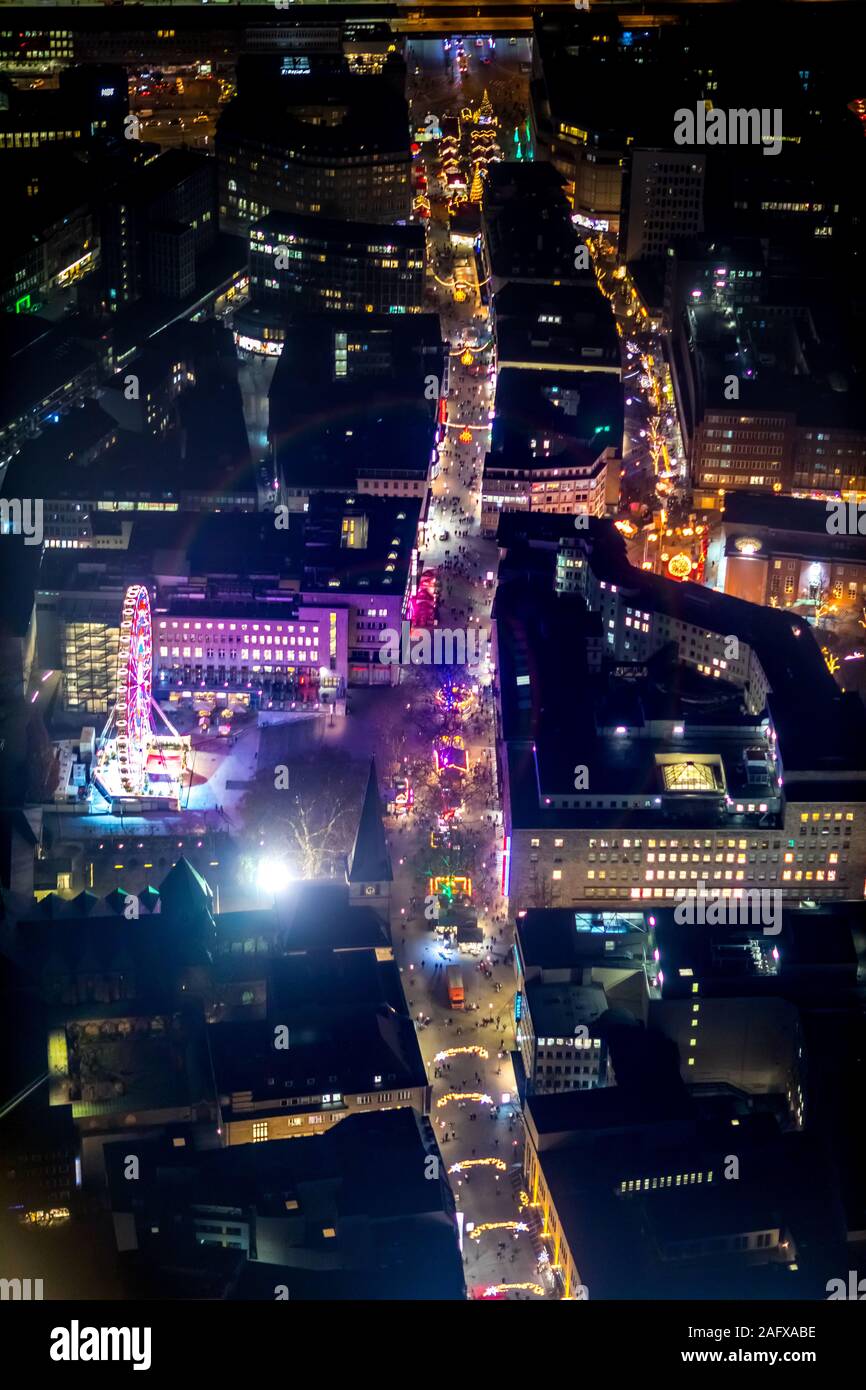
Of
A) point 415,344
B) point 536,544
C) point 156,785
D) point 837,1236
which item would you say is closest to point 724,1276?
point 837,1236

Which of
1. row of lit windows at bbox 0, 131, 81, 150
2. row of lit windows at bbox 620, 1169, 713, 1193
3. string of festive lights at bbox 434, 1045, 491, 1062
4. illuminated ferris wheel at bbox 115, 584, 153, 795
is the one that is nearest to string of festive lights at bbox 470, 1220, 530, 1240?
row of lit windows at bbox 620, 1169, 713, 1193

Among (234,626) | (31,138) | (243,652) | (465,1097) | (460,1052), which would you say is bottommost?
(465,1097)

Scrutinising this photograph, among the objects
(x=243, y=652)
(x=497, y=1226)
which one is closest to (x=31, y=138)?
(x=243, y=652)

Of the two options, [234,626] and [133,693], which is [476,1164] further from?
[234,626]

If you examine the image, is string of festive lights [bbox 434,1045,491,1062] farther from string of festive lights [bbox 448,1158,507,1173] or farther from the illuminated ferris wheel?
the illuminated ferris wheel

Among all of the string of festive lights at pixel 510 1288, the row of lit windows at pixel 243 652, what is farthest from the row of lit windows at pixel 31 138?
the string of festive lights at pixel 510 1288

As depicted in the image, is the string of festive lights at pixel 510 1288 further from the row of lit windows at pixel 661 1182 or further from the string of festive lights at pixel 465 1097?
the string of festive lights at pixel 465 1097
